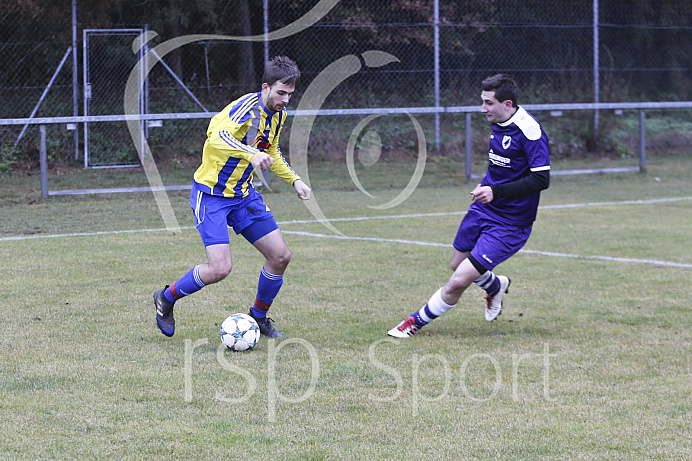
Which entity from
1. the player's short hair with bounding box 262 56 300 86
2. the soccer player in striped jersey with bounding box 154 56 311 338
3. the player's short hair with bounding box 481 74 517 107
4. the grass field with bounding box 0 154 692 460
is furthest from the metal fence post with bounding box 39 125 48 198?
the player's short hair with bounding box 481 74 517 107

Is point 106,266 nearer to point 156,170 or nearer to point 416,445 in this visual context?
point 416,445

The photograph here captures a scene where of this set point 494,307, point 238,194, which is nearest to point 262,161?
point 238,194

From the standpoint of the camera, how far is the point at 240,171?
5.33 meters

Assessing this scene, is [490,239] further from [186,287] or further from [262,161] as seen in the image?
[186,287]

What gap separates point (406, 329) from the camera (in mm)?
5570

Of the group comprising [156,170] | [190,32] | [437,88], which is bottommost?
[156,170]

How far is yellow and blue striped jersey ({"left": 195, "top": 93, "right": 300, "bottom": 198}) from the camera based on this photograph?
203 inches

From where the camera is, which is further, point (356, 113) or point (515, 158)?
point (356, 113)

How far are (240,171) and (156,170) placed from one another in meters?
9.45

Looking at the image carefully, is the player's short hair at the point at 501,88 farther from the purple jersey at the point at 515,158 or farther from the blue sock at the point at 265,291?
the blue sock at the point at 265,291

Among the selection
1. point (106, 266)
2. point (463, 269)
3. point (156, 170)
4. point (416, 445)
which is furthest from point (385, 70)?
point (416, 445)

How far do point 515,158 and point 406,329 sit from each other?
53.6 inches

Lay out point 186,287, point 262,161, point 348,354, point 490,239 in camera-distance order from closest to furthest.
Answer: point 262,161, point 348,354, point 186,287, point 490,239

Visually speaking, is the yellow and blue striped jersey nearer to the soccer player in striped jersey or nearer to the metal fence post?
the soccer player in striped jersey
